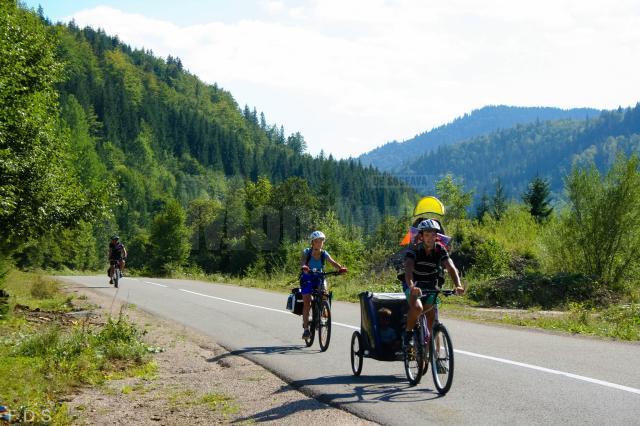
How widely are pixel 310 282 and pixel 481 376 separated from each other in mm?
3923

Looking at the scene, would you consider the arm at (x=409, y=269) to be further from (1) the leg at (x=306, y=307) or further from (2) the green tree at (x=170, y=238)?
(2) the green tree at (x=170, y=238)

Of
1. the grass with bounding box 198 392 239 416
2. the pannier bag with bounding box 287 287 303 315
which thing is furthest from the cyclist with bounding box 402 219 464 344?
the pannier bag with bounding box 287 287 303 315

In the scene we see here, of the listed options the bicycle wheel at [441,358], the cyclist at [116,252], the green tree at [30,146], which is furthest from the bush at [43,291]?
the bicycle wheel at [441,358]

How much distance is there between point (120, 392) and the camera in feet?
26.7

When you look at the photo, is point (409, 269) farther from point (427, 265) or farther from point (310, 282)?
point (310, 282)

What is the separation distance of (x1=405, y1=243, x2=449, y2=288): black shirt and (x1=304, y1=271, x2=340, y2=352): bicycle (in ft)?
10.9

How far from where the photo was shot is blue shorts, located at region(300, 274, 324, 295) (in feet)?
37.5

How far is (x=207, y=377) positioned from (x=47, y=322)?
7881 mm

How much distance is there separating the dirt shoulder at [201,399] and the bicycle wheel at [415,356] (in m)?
1.29

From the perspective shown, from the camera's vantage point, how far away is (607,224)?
21781 millimetres

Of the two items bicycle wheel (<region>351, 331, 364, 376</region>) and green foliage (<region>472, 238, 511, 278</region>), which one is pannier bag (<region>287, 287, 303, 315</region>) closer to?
bicycle wheel (<region>351, 331, 364, 376</region>)

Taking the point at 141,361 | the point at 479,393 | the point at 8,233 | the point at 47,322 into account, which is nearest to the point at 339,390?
the point at 479,393

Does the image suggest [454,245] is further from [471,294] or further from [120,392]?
[120,392]

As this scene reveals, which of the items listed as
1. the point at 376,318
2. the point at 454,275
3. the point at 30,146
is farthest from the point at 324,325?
the point at 30,146
